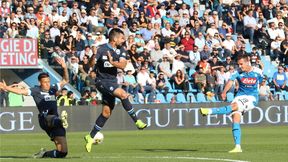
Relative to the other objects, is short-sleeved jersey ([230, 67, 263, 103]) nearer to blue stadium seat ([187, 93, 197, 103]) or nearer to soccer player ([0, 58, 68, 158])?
soccer player ([0, 58, 68, 158])

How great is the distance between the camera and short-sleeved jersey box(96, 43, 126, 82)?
18.6m

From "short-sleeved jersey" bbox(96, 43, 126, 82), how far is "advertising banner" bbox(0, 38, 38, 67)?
13.8 metres

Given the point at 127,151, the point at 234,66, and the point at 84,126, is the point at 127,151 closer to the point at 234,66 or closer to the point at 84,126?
the point at 84,126

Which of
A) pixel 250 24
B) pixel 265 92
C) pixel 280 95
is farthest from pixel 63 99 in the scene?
pixel 250 24

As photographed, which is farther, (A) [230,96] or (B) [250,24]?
(B) [250,24]

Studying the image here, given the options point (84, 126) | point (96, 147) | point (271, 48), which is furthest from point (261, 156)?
point (271, 48)

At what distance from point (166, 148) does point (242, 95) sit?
2.51 meters

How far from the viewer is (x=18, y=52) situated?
1284 inches

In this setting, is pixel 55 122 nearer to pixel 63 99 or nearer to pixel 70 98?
pixel 63 99

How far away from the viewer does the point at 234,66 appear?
35.7 meters

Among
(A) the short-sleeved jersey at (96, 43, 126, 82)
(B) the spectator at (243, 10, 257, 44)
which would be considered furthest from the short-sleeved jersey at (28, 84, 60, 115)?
(B) the spectator at (243, 10, 257, 44)

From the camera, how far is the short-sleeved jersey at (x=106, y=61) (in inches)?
733

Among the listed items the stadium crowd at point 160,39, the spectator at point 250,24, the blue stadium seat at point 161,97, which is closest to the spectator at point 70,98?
the stadium crowd at point 160,39

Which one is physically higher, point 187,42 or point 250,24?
point 250,24
